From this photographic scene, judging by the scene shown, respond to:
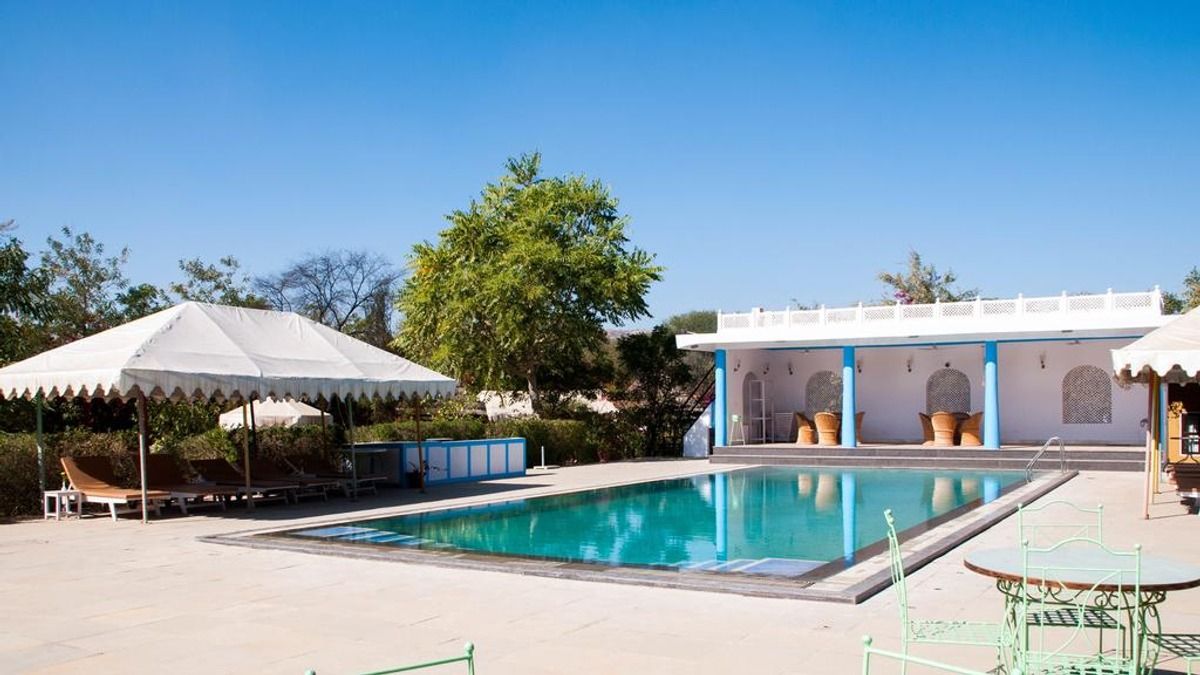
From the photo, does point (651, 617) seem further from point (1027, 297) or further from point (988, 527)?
point (1027, 297)

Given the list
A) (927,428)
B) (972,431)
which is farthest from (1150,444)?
(927,428)

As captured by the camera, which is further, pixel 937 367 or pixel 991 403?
pixel 937 367

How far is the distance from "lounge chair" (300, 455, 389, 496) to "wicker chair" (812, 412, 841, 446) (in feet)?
42.6

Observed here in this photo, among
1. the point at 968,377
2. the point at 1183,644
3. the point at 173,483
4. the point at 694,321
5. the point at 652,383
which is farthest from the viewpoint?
the point at 694,321

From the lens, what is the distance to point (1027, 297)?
2461cm

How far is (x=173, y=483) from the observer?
51.6ft

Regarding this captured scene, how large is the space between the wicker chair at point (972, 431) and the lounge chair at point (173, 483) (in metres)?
18.0

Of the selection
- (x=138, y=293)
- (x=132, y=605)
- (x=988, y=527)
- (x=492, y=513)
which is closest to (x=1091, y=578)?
(x=132, y=605)

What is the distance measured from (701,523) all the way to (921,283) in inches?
1567

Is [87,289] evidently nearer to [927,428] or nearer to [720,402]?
[720,402]

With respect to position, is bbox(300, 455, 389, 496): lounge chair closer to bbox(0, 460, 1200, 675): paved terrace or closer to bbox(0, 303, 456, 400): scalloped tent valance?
bbox(0, 303, 456, 400): scalloped tent valance

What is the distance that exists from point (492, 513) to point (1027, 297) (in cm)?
1585

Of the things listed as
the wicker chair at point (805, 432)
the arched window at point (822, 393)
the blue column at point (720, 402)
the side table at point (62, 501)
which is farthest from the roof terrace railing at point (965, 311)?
the side table at point (62, 501)

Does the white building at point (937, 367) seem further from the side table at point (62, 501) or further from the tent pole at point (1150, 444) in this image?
the side table at point (62, 501)
